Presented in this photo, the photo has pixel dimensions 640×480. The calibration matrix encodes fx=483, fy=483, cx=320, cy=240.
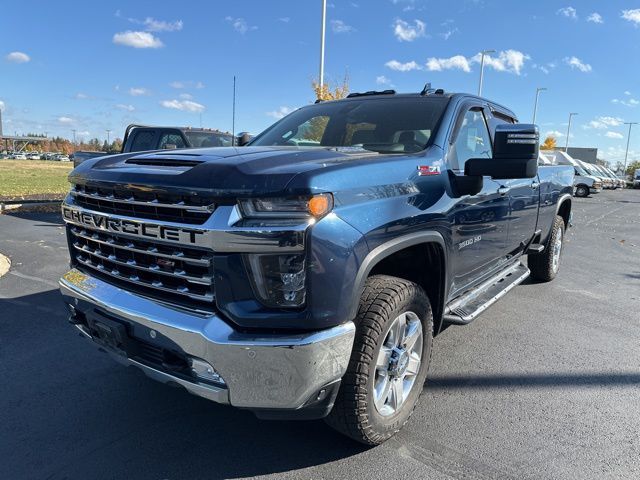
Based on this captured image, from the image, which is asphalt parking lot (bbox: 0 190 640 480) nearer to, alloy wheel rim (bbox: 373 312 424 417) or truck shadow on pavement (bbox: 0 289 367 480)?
truck shadow on pavement (bbox: 0 289 367 480)

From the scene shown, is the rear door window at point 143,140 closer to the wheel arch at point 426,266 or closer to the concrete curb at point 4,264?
the concrete curb at point 4,264

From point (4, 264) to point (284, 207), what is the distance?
5.84 metres

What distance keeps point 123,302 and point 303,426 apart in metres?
1.30

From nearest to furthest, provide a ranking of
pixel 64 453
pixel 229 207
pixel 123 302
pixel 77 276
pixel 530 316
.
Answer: pixel 229 207 < pixel 123 302 < pixel 64 453 < pixel 77 276 < pixel 530 316

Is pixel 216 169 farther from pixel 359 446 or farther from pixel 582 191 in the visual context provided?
pixel 582 191

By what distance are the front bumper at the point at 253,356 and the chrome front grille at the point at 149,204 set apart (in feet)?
1.45

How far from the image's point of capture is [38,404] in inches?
121


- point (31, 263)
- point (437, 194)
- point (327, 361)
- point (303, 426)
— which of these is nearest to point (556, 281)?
point (437, 194)

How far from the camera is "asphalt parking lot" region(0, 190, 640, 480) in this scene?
99.2 inches

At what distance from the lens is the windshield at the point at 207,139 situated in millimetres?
9555

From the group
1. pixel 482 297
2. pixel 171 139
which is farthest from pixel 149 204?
pixel 171 139

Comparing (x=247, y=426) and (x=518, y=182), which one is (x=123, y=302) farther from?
(x=518, y=182)

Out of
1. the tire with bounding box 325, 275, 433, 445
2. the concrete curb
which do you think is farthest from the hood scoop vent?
the concrete curb

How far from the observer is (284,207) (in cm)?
208
